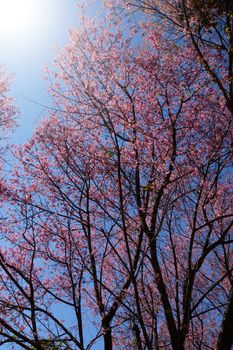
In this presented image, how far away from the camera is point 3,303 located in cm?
635

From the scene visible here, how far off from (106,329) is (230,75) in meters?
5.43

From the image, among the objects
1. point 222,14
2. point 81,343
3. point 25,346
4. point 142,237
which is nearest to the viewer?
point 25,346

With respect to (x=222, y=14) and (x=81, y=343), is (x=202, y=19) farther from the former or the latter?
(x=81, y=343)

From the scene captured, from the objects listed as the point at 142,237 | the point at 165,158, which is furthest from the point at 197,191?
the point at 142,237

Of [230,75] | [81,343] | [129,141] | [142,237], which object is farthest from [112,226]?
[230,75]

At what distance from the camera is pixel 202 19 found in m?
6.99

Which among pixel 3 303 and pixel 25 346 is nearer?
pixel 25 346

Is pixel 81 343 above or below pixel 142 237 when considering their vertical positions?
below

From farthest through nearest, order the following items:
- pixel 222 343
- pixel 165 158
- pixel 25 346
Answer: pixel 165 158 → pixel 25 346 → pixel 222 343

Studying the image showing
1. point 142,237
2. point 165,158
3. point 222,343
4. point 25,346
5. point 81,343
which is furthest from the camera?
point 165,158

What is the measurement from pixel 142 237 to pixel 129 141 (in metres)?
2.27

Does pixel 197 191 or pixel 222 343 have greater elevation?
pixel 197 191

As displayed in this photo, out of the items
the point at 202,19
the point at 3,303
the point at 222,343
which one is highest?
the point at 202,19

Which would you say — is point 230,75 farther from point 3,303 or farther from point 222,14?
point 3,303
